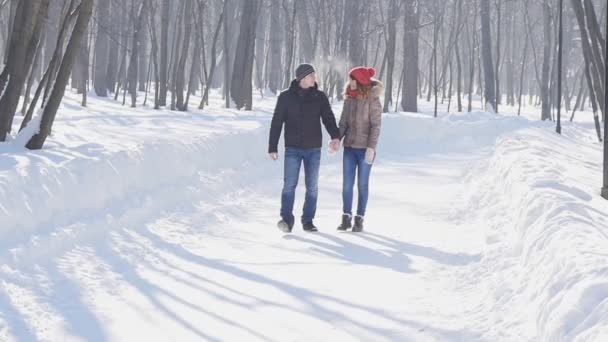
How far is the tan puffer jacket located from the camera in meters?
7.90

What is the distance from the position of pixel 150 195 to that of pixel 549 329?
20.9 feet

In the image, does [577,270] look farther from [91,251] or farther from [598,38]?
[598,38]

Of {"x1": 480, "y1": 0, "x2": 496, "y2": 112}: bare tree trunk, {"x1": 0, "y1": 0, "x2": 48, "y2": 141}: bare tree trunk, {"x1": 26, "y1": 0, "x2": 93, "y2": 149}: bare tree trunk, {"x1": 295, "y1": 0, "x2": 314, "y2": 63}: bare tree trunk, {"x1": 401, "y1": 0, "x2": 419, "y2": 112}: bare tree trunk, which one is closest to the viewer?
{"x1": 26, "y1": 0, "x2": 93, "y2": 149}: bare tree trunk

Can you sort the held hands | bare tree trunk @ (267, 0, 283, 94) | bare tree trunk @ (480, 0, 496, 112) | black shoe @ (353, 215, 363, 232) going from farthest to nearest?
bare tree trunk @ (267, 0, 283, 94) < bare tree trunk @ (480, 0, 496, 112) < black shoe @ (353, 215, 363, 232) < the held hands

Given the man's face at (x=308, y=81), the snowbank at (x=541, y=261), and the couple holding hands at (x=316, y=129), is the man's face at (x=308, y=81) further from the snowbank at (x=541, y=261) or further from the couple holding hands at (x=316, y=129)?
the snowbank at (x=541, y=261)

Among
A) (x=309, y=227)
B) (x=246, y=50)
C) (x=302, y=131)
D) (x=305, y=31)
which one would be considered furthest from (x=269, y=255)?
(x=305, y=31)

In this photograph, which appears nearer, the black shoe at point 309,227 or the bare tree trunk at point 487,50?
the black shoe at point 309,227

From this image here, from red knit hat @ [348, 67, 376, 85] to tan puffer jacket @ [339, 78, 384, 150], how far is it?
0.09 meters

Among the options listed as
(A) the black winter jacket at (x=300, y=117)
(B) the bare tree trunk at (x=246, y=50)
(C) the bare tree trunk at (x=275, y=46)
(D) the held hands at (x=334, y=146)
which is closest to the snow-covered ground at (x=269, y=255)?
(D) the held hands at (x=334, y=146)

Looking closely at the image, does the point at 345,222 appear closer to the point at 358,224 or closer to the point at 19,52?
the point at 358,224

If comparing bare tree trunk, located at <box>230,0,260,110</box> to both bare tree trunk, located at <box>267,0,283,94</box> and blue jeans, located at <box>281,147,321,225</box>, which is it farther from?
blue jeans, located at <box>281,147,321,225</box>

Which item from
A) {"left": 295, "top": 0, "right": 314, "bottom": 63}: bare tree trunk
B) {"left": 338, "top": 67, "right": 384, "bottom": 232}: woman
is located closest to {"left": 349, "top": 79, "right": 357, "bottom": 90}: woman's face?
{"left": 338, "top": 67, "right": 384, "bottom": 232}: woman

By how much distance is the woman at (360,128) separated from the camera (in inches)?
311

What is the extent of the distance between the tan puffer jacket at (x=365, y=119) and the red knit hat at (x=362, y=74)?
9 cm
